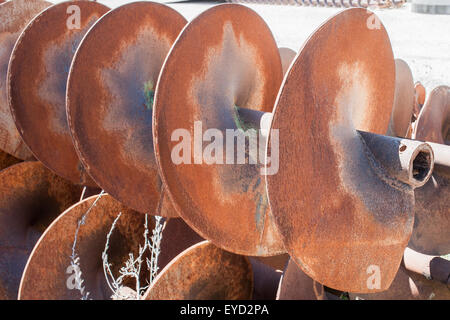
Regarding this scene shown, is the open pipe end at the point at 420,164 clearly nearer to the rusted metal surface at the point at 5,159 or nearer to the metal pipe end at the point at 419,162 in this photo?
the metal pipe end at the point at 419,162

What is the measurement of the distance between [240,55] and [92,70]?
575mm

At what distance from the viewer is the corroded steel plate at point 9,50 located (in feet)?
9.21

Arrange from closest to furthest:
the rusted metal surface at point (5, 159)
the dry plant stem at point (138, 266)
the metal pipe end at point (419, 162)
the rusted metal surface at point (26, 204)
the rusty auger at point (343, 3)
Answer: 1. the metal pipe end at point (419, 162)
2. the dry plant stem at point (138, 266)
3. the rusted metal surface at point (26, 204)
4. the rusted metal surface at point (5, 159)
5. the rusty auger at point (343, 3)

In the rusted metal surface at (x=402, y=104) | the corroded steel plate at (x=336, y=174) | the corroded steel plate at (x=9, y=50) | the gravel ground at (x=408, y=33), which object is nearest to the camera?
the corroded steel plate at (x=336, y=174)

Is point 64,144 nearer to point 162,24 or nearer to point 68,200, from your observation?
point 68,200

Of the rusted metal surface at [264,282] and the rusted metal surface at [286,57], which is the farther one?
the rusted metal surface at [286,57]

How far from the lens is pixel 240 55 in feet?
6.12

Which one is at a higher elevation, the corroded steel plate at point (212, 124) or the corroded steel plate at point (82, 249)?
the corroded steel plate at point (212, 124)

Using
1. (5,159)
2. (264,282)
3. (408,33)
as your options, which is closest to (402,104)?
(264,282)

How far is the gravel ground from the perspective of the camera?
4590mm

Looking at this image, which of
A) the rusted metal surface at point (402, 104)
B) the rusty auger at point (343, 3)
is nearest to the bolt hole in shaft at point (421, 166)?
the rusted metal surface at point (402, 104)

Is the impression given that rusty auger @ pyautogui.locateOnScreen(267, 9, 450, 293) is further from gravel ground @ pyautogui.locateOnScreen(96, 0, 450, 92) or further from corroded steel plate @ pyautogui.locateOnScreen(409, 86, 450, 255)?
gravel ground @ pyautogui.locateOnScreen(96, 0, 450, 92)

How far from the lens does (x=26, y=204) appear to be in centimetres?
270
